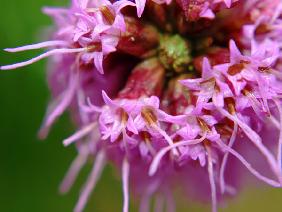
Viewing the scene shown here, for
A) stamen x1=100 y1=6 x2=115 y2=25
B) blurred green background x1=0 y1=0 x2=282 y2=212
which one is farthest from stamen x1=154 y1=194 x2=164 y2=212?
stamen x1=100 y1=6 x2=115 y2=25

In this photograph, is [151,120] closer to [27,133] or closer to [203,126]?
[203,126]

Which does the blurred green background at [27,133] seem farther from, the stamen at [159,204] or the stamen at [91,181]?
the stamen at [91,181]

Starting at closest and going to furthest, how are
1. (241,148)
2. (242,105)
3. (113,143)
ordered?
1. (242,105)
2. (113,143)
3. (241,148)

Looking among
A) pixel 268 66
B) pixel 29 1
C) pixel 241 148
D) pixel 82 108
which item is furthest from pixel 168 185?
pixel 29 1

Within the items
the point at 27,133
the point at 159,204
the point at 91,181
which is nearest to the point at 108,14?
the point at 91,181

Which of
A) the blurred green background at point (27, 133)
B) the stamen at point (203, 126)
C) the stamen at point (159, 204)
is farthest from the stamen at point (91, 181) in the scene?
the blurred green background at point (27, 133)

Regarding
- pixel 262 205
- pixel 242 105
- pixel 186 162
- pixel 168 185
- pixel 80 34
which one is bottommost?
pixel 262 205

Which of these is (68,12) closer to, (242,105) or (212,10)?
(212,10)

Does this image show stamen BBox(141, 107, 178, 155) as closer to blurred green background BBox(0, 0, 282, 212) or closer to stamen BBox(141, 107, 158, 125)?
stamen BBox(141, 107, 158, 125)
